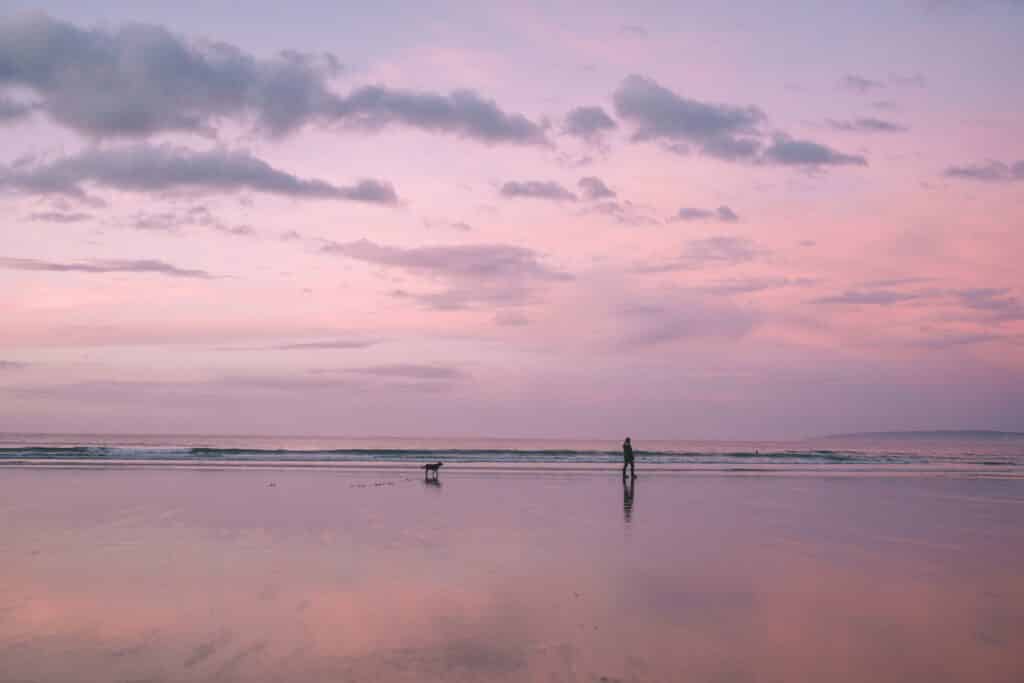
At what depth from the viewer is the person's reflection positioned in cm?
1986

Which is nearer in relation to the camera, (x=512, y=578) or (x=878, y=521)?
(x=512, y=578)

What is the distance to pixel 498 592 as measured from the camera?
10.4 meters

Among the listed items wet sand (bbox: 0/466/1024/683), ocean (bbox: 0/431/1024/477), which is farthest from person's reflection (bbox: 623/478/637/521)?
ocean (bbox: 0/431/1024/477)

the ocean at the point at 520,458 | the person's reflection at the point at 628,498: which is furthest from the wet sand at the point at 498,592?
the ocean at the point at 520,458

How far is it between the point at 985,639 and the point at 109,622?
941 cm

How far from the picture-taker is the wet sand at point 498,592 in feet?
24.6

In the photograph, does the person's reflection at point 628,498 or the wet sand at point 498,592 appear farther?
the person's reflection at point 628,498

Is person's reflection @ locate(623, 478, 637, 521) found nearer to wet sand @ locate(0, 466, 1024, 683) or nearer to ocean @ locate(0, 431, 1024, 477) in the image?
wet sand @ locate(0, 466, 1024, 683)

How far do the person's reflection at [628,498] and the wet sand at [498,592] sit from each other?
0.91 ft

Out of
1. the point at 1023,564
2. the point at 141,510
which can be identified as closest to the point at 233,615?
the point at 141,510

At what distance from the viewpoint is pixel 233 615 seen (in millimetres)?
8992

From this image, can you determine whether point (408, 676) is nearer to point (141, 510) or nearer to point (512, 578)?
point (512, 578)

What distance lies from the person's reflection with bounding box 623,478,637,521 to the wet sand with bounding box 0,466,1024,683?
0.91ft

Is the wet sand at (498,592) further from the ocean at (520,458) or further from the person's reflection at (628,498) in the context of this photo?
the ocean at (520,458)
